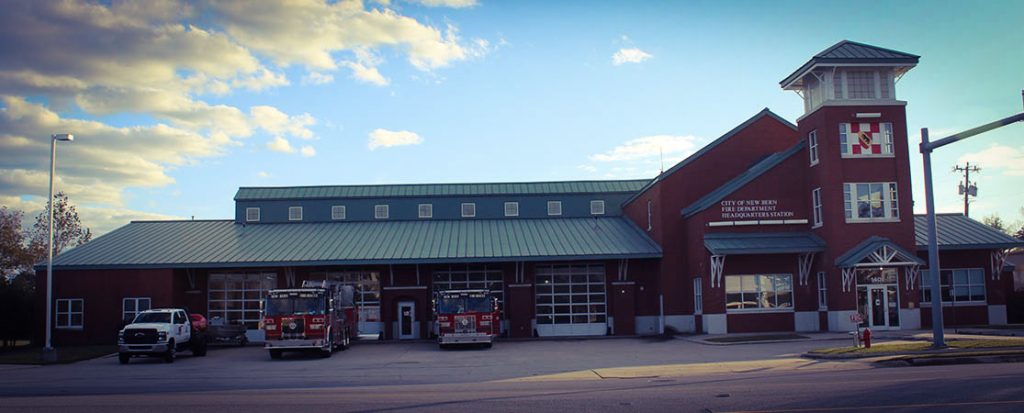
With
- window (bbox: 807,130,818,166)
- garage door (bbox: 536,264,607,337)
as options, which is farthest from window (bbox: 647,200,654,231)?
window (bbox: 807,130,818,166)

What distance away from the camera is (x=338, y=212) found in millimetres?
52750

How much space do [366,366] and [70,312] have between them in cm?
2261

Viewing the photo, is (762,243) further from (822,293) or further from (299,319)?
(299,319)

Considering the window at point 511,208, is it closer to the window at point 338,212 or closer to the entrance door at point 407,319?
the window at point 338,212

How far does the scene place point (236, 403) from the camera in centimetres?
1733

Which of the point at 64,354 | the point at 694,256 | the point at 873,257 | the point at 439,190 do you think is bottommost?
the point at 64,354

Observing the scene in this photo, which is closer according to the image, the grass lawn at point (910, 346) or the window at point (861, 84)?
the grass lawn at point (910, 346)

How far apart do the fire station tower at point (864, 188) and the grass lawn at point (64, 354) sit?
1324 inches

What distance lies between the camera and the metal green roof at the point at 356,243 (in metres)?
42.8

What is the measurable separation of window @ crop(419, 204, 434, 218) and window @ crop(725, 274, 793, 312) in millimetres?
20550

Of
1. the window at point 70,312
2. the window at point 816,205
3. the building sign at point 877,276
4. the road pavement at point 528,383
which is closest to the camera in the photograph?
the road pavement at point 528,383

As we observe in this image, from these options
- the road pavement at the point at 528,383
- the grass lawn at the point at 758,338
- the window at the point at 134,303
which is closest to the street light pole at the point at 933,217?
the road pavement at the point at 528,383

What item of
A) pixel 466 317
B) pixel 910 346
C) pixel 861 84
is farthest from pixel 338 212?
pixel 910 346

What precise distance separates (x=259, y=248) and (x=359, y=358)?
1591 centimetres
